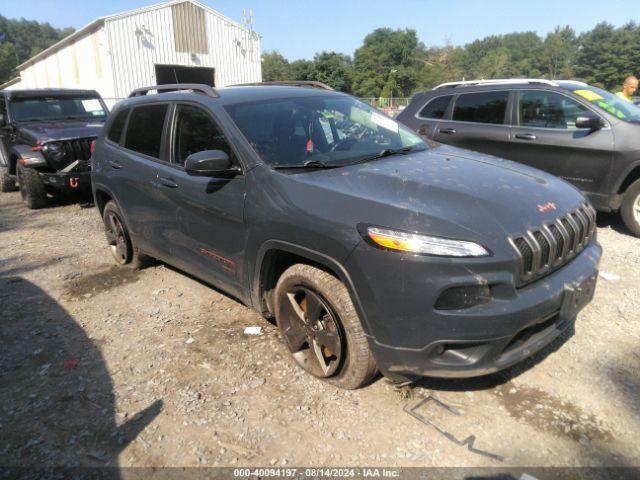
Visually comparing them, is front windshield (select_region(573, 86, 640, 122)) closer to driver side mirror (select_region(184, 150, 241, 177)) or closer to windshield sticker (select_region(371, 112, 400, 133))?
windshield sticker (select_region(371, 112, 400, 133))

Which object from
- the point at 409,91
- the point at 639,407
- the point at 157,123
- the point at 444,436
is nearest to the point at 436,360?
the point at 444,436

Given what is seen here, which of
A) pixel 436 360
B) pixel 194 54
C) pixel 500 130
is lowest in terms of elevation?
pixel 436 360

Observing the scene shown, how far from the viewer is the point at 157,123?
4.03m

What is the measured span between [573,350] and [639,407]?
0.62m

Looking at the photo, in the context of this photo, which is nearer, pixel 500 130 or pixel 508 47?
pixel 500 130

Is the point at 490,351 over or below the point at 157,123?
below

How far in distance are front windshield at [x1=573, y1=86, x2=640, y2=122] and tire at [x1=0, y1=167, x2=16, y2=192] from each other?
1038 centimetres

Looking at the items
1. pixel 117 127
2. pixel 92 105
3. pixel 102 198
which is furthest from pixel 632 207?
pixel 92 105

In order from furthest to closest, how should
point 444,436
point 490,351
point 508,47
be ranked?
point 508,47 < point 444,436 < point 490,351

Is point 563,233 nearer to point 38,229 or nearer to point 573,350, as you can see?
point 573,350

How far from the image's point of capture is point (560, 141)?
5.57 m

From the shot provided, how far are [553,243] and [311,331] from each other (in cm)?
145

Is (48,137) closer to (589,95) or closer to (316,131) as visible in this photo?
(316,131)

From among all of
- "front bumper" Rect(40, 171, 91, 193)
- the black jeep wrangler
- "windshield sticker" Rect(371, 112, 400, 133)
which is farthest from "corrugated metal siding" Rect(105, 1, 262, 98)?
"windshield sticker" Rect(371, 112, 400, 133)
